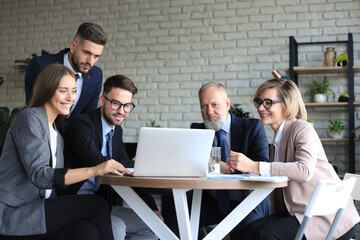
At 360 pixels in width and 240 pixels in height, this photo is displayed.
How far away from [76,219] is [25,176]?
286mm

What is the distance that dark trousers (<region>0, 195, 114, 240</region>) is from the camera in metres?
1.92

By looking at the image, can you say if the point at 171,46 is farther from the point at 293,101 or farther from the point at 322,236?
the point at 322,236

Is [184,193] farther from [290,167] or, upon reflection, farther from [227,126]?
[227,126]

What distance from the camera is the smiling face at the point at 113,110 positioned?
8.13 ft

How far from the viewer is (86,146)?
7.66 ft

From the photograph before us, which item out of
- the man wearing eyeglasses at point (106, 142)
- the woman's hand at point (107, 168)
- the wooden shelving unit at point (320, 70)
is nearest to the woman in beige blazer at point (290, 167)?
the woman's hand at point (107, 168)

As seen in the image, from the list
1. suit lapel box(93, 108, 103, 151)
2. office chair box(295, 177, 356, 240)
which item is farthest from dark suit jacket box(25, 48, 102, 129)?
office chair box(295, 177, 356, 240)

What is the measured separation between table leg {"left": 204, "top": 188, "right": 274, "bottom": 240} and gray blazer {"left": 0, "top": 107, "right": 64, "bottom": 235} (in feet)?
2.34

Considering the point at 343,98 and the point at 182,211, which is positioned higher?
the point at 343,98

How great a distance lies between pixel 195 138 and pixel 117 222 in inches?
32.4

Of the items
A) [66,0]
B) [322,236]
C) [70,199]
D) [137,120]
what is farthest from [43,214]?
[66,0]

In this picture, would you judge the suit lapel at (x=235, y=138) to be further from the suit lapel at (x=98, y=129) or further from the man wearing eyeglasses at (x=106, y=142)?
the suit lapel at (x=98, y=129)

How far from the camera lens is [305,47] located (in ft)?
16.8

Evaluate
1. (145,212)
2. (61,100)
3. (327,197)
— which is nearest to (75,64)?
→ (61,100)
